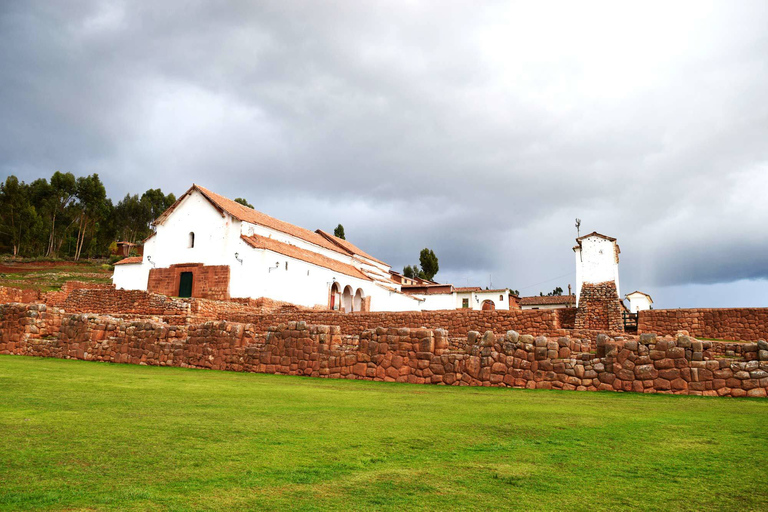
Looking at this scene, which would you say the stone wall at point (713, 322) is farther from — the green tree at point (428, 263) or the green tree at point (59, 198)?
the green tree at point (59, 198)

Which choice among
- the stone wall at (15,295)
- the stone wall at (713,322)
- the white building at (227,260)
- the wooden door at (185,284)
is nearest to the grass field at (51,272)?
the stone wall at (15,295)

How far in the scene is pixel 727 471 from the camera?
14.1 feet

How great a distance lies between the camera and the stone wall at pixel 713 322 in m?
18.5

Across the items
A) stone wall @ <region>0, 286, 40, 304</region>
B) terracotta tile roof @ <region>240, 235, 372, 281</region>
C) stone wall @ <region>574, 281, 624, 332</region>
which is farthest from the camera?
terracotta tile roof @ <region>240, 235, 372, 281</region>

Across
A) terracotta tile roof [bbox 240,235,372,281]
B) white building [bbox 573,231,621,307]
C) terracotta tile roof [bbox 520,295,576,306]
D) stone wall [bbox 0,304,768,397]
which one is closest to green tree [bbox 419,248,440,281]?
terracotta tile roof [bbox 520,295,576,306]

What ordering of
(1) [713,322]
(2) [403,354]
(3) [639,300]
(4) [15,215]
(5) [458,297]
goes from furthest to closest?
(4) [15,215] → (5) [458,297] → (3) [639,300] → (1) [713,322] → (2) [403,354]

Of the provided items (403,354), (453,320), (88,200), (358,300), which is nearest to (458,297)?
(358,300)

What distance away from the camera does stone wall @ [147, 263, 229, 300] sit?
3397cm

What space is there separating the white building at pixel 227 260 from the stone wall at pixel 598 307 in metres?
19.0

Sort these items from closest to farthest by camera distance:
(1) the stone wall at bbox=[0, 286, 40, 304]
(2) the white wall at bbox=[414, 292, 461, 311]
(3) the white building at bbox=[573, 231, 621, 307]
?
(3) the white building at bbox=[573, 231, 621, 307] → (1) the stone wall at bbox=[0, 286, 40, 304] → (2) the white wall at bbox=[414, 292, 461, 311]

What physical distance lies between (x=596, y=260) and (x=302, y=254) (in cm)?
2060

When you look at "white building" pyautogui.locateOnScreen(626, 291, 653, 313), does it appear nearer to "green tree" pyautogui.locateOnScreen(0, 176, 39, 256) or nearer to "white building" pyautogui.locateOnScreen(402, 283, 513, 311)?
"white building" pyautogui.locateOnScreen(402, 283, 513, 311)

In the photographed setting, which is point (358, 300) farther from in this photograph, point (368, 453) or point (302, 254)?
point (368, 453)

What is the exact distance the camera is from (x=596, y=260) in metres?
26.1
